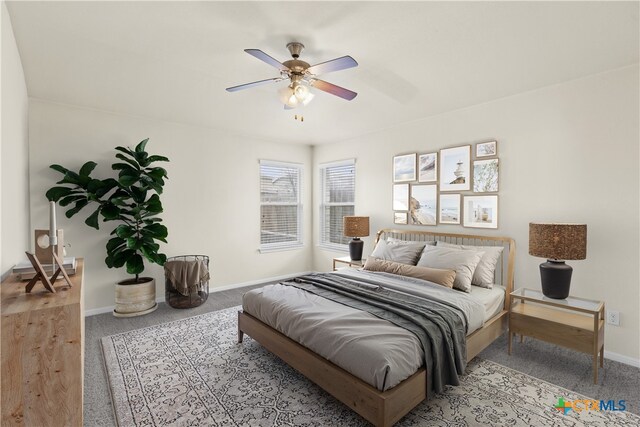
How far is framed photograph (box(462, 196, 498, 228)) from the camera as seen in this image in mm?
3488

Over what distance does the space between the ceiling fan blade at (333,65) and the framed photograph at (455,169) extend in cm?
226

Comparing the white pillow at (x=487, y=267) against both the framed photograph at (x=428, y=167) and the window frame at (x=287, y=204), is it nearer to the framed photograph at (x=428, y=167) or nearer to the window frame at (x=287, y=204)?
the framed photograph at (x=428, y=167)

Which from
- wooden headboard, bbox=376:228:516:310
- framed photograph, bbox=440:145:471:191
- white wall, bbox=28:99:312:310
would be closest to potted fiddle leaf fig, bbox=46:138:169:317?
white wall, bbox=28:99:312:310

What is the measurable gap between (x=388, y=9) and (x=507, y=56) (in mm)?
1237

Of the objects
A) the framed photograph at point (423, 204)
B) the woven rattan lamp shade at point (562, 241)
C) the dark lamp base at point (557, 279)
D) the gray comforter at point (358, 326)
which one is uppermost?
the framed photograph at point (423, 204)

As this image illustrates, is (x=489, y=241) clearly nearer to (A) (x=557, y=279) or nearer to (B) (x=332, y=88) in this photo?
(A) (x=557, y=279)

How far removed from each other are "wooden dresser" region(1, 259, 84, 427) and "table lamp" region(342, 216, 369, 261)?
11.3ft

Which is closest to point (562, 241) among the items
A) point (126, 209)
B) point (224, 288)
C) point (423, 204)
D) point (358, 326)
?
point (423, 204)

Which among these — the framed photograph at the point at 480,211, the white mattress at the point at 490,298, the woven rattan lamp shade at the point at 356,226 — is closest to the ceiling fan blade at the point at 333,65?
the white mattress at the point at 490,298

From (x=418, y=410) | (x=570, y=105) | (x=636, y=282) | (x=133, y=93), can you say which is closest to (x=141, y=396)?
(x=418, y=410)

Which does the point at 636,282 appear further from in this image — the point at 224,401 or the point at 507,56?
the point at 224,401

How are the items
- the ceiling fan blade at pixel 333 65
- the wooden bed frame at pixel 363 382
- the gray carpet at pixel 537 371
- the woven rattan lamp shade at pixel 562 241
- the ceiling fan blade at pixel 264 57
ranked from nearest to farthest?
the wooden bed frame at pixel 363 382 → the ceiling fan blade at pixel 264 57 → the ceiling fan blade at pixel 333 65 → the gray carpet at pixel 537 371 → the woven rattan lamp shade at pixel 562 241

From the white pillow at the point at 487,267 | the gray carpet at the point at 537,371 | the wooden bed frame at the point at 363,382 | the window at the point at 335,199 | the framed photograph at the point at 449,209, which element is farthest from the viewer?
the window at the point at 335,199

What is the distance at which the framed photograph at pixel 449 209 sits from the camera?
380 centimetres
